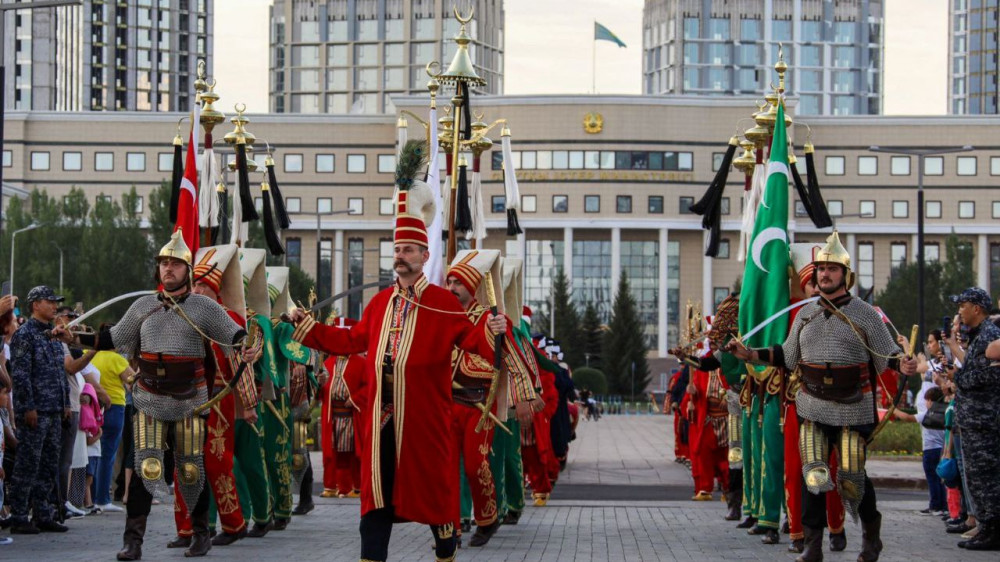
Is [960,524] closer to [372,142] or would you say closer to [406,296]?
[406,296]

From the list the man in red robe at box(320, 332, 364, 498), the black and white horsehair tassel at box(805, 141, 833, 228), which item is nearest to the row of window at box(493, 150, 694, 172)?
the man in red robe at box(320, 332, 364, 498)

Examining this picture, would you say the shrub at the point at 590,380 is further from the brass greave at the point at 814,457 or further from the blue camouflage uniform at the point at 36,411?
the brass greave at the point at 814,457

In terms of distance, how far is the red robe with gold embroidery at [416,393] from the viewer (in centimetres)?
970

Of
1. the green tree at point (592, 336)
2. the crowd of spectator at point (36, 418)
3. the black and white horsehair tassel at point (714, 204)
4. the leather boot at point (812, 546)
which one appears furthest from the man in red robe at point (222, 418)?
the green tree at point (592, 336)

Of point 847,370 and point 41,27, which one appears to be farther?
point 41,27

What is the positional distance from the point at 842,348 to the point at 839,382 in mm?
231

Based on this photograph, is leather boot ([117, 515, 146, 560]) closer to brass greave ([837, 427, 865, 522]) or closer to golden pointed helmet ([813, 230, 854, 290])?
brass greave ([837, 427, 865, 522])

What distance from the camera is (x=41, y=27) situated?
6201 inches

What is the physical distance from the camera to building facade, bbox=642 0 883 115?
559 ft

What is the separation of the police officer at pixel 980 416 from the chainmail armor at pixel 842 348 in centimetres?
189

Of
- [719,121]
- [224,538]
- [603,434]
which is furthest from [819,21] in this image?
[224,538]

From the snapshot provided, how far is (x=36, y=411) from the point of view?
14.4 meters

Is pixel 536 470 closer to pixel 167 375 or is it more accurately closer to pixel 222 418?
pixel 222 418

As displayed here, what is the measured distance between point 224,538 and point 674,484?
1138 cm
